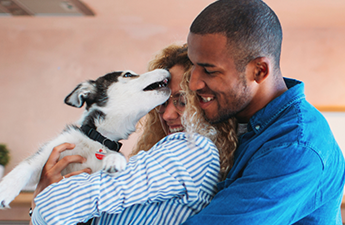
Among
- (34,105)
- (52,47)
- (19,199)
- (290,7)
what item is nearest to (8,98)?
(34,105)

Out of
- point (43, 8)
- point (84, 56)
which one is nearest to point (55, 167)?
point (43, 8)

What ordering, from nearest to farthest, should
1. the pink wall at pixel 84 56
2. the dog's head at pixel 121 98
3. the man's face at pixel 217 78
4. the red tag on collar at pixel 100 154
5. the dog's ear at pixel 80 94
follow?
the man's face at pixel 217 78 < the red tag on collar at pixel 100 154 < the dog's head at pixel 121 98 < the dog's ear at pixel 80 94 < the pink wall at pixel 84 56

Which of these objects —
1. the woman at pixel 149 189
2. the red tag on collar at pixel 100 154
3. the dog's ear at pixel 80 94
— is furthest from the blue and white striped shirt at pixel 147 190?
the dog's ear at pixel 80 94

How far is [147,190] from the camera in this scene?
792 mm

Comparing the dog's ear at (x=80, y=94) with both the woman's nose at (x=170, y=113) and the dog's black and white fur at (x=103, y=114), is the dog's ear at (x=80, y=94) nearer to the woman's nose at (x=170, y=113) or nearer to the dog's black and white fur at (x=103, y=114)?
the dog's black and white fur at (x=103, y=114)

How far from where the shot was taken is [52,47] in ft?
13.3

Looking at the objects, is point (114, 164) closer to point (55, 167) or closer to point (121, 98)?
point (55, 167)

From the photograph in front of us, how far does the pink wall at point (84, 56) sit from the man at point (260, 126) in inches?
111

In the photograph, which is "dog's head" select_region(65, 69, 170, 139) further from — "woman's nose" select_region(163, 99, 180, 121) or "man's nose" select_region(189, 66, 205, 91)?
"man's nose" select_region(189, 66, 205, 91)

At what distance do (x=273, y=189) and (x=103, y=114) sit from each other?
3.18 ft

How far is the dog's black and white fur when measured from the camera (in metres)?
1.29

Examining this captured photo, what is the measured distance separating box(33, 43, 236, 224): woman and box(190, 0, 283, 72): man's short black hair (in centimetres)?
29

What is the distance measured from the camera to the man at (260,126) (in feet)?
2.27

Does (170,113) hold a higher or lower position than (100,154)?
higher
